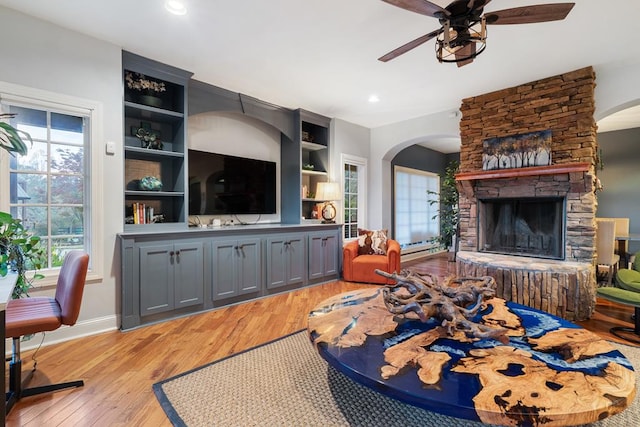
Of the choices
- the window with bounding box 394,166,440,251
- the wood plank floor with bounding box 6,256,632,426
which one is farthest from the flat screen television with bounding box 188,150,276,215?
the window with bounding box 394,166,440,251

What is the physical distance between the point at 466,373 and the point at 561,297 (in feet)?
8.39

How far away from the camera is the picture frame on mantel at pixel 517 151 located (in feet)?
11.2

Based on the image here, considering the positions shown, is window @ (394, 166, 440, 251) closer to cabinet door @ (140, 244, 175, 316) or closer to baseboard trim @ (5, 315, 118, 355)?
cabinet door @ (140, 244, 175, 316)

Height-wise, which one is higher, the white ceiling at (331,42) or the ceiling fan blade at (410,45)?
the white ceiling at (331,42)

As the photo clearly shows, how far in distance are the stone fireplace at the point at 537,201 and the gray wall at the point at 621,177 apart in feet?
10.1

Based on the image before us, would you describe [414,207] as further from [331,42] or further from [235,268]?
[331,42]

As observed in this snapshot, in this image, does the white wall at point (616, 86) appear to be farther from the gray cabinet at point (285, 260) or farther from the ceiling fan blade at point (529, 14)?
the gray cabinet at point (285, 260)

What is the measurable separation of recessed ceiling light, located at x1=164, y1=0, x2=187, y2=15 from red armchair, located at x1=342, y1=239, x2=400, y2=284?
3.49 metres

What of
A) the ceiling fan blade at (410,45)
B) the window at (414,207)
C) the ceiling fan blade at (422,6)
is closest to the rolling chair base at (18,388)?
the ceiling fan blade at (422,6)

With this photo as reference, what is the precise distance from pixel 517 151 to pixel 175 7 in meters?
3.86

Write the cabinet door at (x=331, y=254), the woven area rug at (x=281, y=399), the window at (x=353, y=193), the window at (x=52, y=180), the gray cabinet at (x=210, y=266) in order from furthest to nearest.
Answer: the window at (x=353, y=193) → the cabinet door at (x=331, y=254) → the gray cabinet at (x=210, y=266) → the window at (x=52, y=180) → the woven area rug at (x=281, y=399)

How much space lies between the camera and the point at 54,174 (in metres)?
2.54

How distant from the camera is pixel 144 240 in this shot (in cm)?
278

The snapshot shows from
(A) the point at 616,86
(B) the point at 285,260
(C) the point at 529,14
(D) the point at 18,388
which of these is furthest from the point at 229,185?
→ (A) the point at 616,86
